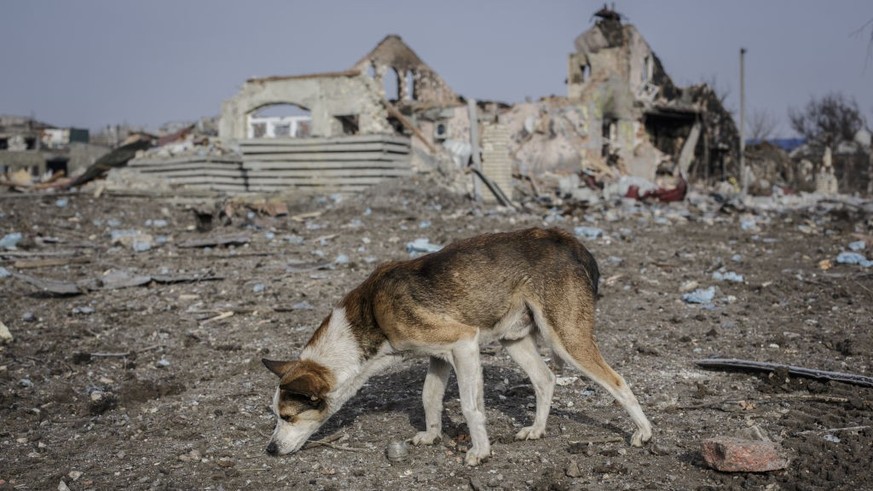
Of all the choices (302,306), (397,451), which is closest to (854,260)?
(302,306)

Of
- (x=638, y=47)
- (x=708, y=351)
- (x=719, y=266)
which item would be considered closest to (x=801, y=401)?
(x=708, y=351)

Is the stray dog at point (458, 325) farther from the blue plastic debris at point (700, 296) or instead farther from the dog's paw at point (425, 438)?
the blue plastic debris at point (700, 296)

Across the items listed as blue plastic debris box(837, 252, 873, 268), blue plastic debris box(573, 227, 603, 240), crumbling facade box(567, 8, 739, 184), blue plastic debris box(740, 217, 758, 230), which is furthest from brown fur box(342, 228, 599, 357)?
crumbling facade box(567, 8, 739, 184)

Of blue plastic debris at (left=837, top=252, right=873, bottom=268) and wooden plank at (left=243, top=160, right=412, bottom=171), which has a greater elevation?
wooden plank at (left=243, top=160, right=412, bottom=171)

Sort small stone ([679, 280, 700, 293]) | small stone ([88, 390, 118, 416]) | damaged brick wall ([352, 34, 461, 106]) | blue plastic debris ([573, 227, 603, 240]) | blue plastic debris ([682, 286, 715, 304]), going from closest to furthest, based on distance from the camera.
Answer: small stone ([88, 390, 118, 416]), blue plastic debris ([682, 286, 715, 304]), small stone ([679, 280, 700, 293]), blue plastic debris ([573, 227, 603, 240]), damaged brick wall ([352, 34, 461, 106])

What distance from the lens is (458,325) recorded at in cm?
438

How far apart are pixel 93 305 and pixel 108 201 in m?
10.3

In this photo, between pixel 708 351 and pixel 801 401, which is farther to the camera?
pixel 708 351

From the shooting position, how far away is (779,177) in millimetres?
39906

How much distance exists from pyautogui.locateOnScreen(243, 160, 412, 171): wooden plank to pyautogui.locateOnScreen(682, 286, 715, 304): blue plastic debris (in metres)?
11.1

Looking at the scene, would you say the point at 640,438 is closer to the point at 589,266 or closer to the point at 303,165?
the point at 589,266

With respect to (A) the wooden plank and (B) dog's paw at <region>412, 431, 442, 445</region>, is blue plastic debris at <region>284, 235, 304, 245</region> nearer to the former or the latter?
(A) the wooden plank

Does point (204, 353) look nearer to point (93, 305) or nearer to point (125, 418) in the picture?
point (125, 418)

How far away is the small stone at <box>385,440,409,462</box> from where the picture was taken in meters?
4.44
